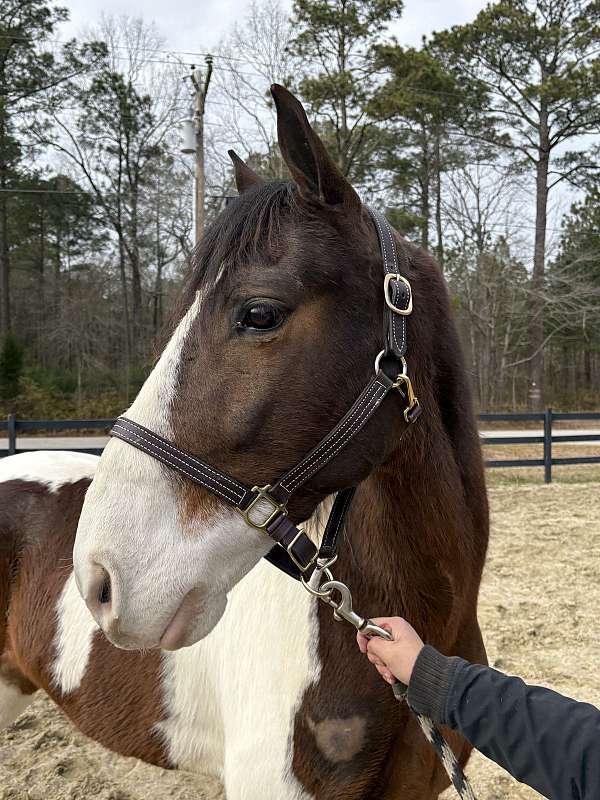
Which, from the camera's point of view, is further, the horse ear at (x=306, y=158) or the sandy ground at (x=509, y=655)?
the sandy ground at (x=509, y=655)

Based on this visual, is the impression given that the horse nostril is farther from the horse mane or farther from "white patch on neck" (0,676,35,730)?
"white patch on neck" (0,676,35,730)

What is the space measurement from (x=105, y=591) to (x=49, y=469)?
5.94 feet

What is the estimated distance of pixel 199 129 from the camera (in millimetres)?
11227

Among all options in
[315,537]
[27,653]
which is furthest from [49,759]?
[315,537]

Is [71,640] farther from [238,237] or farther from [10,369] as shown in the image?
[10,369]

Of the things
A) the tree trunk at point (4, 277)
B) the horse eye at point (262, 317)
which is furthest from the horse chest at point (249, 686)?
the tree trunk at point (4, 277)

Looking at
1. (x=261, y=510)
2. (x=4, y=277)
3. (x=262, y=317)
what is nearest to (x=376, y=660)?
(x=261, y=510)

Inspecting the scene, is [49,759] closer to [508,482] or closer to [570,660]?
[570,660]

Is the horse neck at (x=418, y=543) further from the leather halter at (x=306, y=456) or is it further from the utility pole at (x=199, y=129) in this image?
the utility pole at (x=199, y=129)

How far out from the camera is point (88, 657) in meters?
2.26

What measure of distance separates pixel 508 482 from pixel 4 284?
61.2 ft

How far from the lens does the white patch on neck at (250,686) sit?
5.37 ft

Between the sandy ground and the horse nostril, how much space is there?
2304mm

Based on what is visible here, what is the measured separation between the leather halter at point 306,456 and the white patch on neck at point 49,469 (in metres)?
1.63
